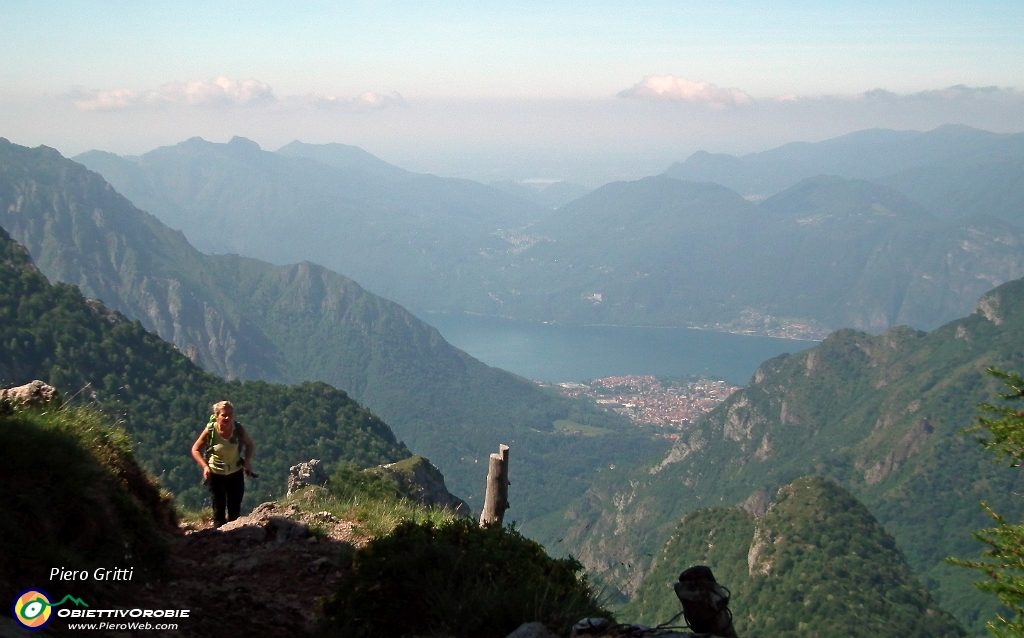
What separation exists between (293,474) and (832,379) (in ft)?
465

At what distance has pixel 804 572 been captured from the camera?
5669cm

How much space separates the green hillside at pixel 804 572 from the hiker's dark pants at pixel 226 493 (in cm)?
3439

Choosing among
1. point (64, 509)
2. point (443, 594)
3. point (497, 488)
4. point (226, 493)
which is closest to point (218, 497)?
point (226, 493)

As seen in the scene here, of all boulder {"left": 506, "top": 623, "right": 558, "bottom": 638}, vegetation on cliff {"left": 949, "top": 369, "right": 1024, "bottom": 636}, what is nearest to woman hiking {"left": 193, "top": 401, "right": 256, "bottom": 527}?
boulder {"left": 506, "top": 623, "right": 558, "bottom": 638}

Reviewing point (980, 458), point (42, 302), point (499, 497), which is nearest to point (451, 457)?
point (980, 458)

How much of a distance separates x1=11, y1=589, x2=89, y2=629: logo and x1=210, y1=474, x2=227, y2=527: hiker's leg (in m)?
4.01

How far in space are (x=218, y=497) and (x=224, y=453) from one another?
638 millimetres

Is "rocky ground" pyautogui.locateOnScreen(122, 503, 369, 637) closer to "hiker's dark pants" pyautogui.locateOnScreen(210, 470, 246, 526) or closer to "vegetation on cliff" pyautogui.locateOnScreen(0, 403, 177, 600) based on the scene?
"hiker's dark pants" pyautogui.locateOnScreen(210, 470, 246, 526)

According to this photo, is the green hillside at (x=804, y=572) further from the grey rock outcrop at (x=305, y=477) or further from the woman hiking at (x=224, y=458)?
the woman hiking at (x=224, y=458)

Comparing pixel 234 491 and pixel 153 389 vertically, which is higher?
pixel 234 491

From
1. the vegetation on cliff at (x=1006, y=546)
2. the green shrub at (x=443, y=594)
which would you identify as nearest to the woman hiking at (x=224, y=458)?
the green shrub at (x=443, y=594)

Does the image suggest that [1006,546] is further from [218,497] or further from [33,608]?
[33,608]

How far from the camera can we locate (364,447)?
2434 inches

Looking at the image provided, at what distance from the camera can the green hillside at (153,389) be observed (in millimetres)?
47062
